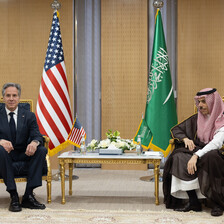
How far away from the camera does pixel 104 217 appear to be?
334cm

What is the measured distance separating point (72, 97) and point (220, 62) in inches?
96.3

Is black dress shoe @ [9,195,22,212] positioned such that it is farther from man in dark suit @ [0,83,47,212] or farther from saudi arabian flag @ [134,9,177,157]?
saudi arabian flag @ [134,9,177,157]

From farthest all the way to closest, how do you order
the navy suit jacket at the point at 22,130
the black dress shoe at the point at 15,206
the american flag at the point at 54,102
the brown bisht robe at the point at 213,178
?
Result: the american flag at the point at 54,102 < the navy suit jacket at the point at 22,130 < the black dress shoe at the point at 15,206 < the brown bisht robe at the point at 213,178

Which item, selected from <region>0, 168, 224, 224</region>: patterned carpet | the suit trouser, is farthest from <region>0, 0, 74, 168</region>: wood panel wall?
the suit trouser

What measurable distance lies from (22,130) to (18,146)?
0.17 m

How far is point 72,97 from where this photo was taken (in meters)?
6.22

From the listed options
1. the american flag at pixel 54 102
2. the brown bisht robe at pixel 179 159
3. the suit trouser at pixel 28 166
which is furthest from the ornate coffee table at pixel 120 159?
the american flag at pixel 54 102

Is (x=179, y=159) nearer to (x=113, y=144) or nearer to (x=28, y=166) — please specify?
(x=113, y=144)

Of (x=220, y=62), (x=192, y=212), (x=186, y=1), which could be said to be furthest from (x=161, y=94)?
(x=192, y=212)

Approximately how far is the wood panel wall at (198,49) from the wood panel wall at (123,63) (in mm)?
591

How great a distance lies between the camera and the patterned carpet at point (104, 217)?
3209mm

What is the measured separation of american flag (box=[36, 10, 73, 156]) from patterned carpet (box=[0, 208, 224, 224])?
1759 mm

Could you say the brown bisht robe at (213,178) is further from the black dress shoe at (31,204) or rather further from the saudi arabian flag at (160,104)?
the saudi arabian flag at (160,104)

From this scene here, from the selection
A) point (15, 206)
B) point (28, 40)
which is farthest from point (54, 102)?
point (15, 206)
